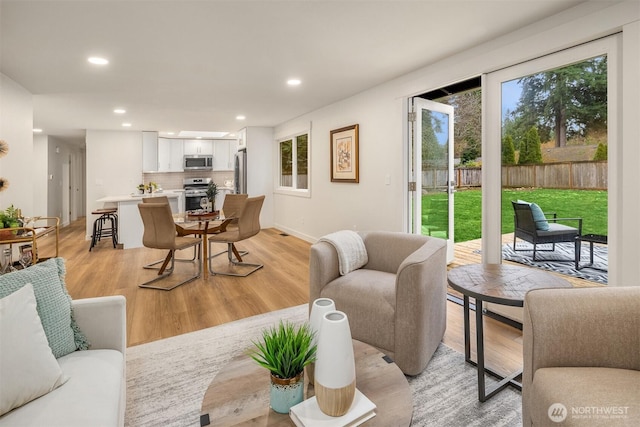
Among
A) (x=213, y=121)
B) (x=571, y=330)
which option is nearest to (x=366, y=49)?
(x=571, y=330)

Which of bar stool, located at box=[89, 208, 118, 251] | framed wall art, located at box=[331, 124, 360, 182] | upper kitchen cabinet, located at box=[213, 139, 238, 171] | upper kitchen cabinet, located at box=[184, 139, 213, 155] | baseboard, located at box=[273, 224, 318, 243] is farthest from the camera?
upper kitchen cabinet, located at box=[213, 139, 238, 171]

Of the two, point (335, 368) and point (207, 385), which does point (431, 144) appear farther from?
point (335, 368)

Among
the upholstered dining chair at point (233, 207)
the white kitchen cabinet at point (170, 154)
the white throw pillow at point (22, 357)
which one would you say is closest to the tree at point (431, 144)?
the upholstered dining chair at point (233, 207)

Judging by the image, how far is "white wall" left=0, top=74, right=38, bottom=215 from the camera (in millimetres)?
3602

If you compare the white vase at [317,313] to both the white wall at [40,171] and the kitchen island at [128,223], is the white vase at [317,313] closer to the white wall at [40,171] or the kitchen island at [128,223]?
the kitchen island at [128,223]

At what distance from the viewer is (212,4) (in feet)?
7.25

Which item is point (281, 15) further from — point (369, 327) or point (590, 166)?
point (590, 166)

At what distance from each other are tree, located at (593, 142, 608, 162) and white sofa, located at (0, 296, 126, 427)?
118 inches

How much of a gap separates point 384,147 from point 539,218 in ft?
6.38

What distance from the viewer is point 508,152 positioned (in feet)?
9.17

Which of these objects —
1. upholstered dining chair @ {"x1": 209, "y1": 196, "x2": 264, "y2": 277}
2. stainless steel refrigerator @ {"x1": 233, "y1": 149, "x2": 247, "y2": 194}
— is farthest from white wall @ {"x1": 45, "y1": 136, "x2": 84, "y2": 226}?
upholstered dining chair @ {"x1": 209, "y1": 196, "x2": 264, "y2": 277}

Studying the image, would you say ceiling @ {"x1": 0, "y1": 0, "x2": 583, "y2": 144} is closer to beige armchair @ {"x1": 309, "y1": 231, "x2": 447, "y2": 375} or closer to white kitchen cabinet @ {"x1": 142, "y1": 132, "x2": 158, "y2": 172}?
beige armchair @ {"x1": 309, "y1": 231, "x2": 447, "y2": 375}

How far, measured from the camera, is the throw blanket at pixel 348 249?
246 cm

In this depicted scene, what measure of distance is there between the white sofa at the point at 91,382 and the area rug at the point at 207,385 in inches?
16.6
